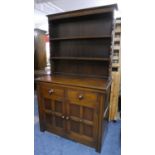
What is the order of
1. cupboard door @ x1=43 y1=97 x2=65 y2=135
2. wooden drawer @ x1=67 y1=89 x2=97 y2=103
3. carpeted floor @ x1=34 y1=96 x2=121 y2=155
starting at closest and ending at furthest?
wooden drawer @ x1=67 y1=89 x2=97 y2=103 < carpeted floor @ x1=34 y1=96 x2=121 y2=155 < cupboard door @ x1=43 y1=97 x2=65 y2=135

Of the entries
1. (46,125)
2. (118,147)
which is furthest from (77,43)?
(118,147)

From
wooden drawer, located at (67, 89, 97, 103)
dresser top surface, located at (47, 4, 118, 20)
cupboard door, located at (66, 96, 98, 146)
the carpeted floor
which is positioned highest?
dresser top surface, located at (47, 4, 118, 20)

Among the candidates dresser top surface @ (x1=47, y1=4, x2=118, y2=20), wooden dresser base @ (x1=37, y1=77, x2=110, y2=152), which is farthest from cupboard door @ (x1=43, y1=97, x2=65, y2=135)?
dresser top surface @ (x1=47, y1=4, x2=118, y2=20)

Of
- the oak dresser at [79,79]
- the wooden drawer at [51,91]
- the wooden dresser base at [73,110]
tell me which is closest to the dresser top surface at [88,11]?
the oak dresser at [79,79]

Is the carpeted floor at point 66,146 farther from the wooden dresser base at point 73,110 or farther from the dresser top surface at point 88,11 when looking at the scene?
the dresser top surface at point 88,11

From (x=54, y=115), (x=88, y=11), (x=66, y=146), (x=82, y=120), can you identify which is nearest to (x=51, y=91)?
(x=54, y=115)

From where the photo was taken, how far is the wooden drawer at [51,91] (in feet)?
6.02

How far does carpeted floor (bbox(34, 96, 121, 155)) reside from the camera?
1.75 metres

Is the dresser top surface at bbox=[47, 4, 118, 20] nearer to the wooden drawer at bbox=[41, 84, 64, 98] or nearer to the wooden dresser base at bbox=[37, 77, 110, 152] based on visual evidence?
the wooden dresser base at bbox=[37, 77, 110, 152]

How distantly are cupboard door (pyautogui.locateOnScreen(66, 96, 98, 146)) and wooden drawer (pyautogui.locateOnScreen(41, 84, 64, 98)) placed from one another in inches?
6.7

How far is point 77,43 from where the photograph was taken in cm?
218

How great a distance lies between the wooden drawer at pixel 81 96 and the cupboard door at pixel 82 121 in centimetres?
4
